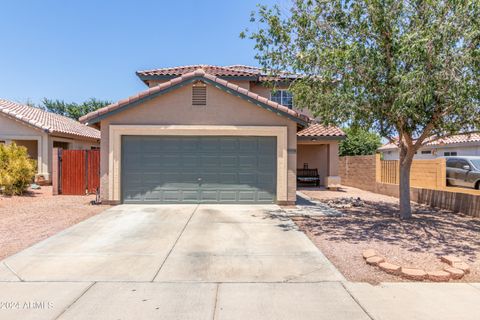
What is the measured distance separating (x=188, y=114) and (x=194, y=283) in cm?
742

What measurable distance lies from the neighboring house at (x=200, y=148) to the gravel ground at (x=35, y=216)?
4.43 ft

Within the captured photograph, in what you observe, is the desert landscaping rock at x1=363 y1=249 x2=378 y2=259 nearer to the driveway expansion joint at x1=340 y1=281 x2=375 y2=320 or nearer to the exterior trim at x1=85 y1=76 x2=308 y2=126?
the driveway expansion joint at x1=340 y1=281 x2=375 y2=320

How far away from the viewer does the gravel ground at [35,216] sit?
6809mm

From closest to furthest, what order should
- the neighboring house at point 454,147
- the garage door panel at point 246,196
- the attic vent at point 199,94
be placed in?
the attic vent at point 199,94
the garage door panel at point 246,196
the neighboring house at point 454,147

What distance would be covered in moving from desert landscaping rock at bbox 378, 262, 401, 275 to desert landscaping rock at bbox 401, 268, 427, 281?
86 millimetres

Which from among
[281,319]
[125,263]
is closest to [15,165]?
[125,263]

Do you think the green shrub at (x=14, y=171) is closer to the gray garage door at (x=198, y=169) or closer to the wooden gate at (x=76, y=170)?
the wooden gate at (x=76, y=170)

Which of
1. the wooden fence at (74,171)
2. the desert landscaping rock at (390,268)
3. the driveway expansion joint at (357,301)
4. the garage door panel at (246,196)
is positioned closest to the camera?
the driveway expansion joint at (357,301)

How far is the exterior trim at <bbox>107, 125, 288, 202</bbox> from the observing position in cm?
1088

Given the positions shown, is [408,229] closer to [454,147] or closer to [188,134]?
[188,134]

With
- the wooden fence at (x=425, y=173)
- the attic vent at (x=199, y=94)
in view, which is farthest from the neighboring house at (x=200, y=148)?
the wooden fence at (x=425, y=173)

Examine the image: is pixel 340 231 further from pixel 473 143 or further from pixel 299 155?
pixel 473 143

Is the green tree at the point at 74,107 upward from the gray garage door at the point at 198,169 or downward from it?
upward

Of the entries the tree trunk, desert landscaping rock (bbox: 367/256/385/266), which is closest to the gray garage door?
the tree trunk
